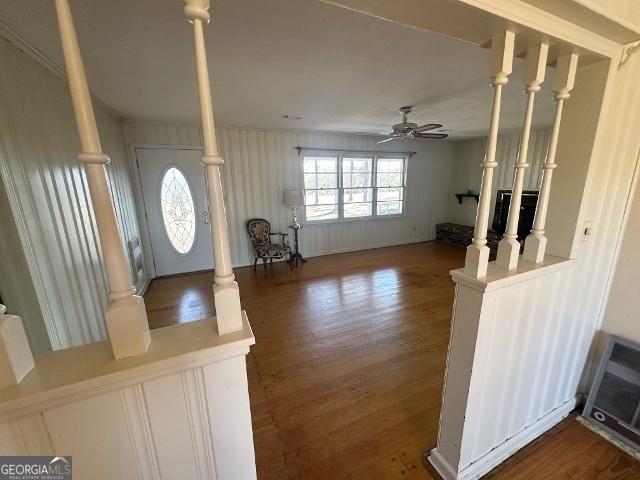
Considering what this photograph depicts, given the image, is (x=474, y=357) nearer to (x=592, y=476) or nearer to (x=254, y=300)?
(x=592, y=476)

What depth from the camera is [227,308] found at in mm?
682

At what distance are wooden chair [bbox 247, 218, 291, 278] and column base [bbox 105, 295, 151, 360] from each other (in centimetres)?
367

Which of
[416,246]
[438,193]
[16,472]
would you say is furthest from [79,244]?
[438,193]

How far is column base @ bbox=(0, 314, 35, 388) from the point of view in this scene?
53cm

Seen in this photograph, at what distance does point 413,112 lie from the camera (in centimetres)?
326

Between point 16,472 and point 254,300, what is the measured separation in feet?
9.35

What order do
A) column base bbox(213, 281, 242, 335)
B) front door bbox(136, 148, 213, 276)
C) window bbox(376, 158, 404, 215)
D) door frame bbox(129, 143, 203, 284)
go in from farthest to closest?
1. window bbox(376, 158, 404, 215)
2. front door bbox(136, 148, 213, 276)
3. door frame bbox(129, 143, 203, 284)
4. column base bbox(213, 281, 242, 335)

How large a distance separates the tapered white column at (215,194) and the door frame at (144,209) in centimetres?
360

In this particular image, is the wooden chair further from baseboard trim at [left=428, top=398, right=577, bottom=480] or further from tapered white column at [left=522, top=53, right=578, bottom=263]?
tapered white column at [left=522, top=53, right=578, bottom=263]

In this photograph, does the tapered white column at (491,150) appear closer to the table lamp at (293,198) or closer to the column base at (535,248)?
the column base at (535,248)

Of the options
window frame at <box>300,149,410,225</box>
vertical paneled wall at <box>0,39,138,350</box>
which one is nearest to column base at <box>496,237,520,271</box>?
vertical paneled wall at <box>0,39,138,350</box>

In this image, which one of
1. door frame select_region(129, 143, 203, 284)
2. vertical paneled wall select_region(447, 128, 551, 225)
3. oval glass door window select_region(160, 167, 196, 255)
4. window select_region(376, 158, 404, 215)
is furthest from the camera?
window select_region(376, 158, 404, 215)

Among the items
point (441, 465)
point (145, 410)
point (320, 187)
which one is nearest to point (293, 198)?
point (320, 187)

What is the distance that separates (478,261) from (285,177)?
→ 4.06 meters
